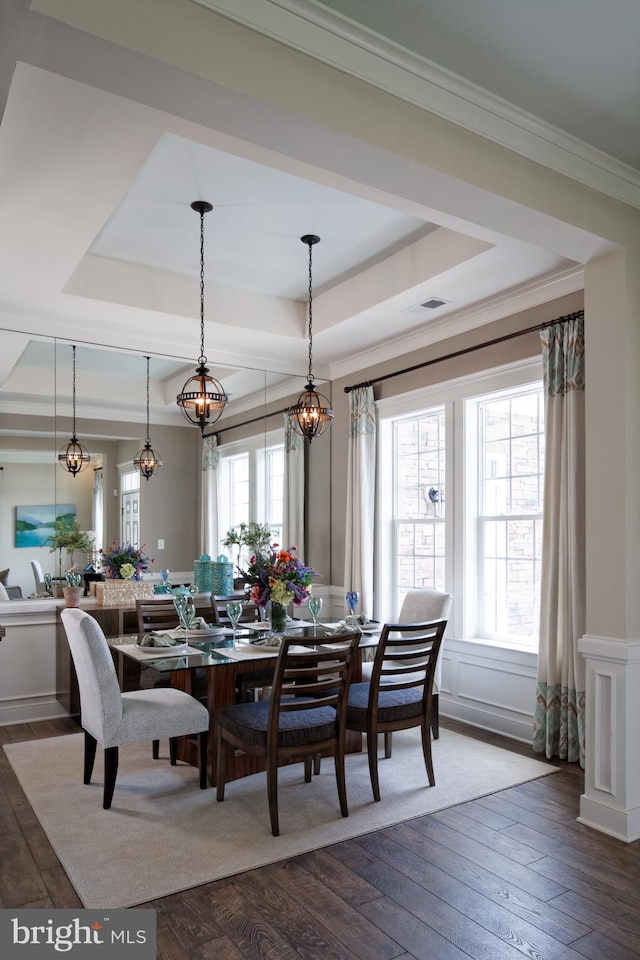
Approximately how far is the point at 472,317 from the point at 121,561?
3.26 metres

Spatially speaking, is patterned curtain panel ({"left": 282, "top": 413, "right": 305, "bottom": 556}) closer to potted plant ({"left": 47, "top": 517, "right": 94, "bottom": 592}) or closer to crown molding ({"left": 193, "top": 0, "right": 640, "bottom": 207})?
potted plant ({"left": 47, "top": 517, "right": 94, "bottom": 592})

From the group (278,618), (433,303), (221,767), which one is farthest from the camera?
(433,303)

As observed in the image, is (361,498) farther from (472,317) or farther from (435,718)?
(435,718)

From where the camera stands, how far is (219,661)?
3420mm

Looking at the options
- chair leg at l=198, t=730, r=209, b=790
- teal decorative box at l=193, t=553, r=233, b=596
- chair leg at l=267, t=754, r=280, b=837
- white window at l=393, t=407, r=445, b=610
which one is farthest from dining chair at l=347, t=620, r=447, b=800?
teal decorative box at l=193, t=553, r=233, b=596

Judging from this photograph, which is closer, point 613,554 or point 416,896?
point 416,896

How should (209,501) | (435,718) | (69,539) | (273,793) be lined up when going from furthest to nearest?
(209,501)
(69,539)
(435,718)
(273,793)

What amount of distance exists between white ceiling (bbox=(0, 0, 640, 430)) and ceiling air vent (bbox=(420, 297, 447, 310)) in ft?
0.27

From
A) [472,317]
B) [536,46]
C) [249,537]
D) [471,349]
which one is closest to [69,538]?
[249,537]

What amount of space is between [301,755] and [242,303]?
3.41m

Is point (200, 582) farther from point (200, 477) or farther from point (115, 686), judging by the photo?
point (115, 686)

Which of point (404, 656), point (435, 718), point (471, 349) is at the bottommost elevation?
point (435, 718)

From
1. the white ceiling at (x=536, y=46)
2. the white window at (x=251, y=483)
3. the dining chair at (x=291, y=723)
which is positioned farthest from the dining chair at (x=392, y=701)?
the white window at (x=251, y=483)

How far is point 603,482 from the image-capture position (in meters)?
3.29
